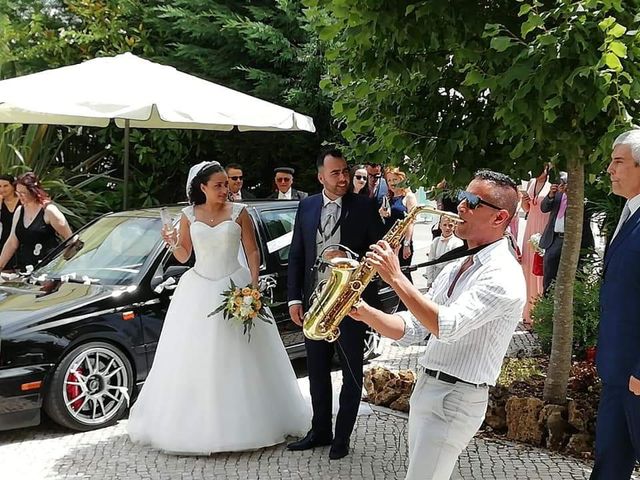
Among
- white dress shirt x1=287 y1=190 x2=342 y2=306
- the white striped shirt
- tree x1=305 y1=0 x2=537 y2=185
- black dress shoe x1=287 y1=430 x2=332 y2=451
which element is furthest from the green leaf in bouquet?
the white striped shirt

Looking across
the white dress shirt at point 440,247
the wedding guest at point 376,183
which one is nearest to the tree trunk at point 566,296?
the white dress shirt at point 440,247

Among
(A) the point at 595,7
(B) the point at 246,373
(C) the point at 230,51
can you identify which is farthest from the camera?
(C) the point at 230,51

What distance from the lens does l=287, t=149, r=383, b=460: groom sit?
5.55 metres

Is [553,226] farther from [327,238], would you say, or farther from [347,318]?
[347,318]

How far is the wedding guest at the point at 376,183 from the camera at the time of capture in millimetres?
9844

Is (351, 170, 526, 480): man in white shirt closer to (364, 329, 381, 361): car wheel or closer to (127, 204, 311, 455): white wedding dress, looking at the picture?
(127, 204, 311, 455): white wedding dress

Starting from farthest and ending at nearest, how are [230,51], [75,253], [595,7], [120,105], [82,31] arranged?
[82,31] → [230,51] → [120,105] → [75,253] → [595,7]

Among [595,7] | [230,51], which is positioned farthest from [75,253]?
[230,51]

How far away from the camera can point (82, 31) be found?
49.5 ft

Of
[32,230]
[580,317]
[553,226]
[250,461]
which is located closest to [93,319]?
[250,461]

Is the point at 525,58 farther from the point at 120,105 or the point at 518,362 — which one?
the point at 120,105

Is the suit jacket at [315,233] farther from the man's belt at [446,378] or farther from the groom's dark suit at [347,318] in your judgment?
the man's belt at [446,378]

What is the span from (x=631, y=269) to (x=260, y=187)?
11340 millimetres

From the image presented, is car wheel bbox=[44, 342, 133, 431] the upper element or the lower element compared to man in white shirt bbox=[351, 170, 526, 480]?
lower
